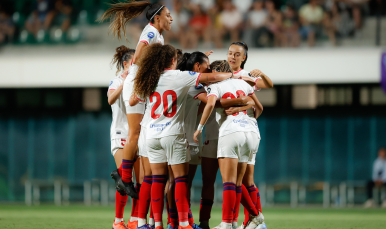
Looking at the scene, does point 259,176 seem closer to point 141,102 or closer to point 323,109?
point 323,109

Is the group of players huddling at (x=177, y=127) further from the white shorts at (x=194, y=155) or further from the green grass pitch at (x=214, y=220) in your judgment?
the green grass pitch at (x=214, y=220)

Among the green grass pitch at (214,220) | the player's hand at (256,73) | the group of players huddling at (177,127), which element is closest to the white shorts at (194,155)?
the group of players huddling at (177,127)

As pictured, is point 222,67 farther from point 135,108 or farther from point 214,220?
point 214,220

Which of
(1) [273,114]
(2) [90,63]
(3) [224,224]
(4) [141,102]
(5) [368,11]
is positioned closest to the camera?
(3) [224,224]

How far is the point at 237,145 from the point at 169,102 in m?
0.87

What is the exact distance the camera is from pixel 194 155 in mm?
5543

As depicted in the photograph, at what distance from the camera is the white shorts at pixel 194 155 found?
545cm

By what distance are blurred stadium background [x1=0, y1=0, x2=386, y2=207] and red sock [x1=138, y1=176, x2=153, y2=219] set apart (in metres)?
7.95

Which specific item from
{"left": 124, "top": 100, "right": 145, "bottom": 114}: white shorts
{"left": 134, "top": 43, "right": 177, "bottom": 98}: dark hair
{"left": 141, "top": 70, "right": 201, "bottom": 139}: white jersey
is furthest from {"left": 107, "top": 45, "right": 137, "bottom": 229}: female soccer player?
{"left": 141, "top": 70, "right": 201, "bottom": 139}: white jersey

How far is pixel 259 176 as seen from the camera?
14.2m

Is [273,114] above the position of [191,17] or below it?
below

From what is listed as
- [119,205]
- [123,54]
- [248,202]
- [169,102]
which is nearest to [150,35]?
[123,54]

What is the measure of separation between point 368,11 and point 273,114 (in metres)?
3.91

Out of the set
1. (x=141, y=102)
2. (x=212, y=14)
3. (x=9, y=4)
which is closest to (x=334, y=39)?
(x=212, y=14)
